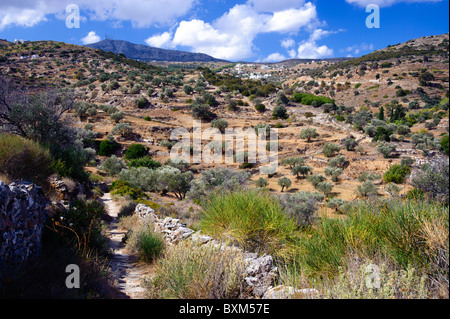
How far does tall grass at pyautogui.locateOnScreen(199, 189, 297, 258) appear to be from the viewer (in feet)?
14.3

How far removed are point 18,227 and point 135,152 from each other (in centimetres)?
2203

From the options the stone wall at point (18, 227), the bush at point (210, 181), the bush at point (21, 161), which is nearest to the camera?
the stone wall at point (18, 227)

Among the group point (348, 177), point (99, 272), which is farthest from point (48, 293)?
point (348, 177)

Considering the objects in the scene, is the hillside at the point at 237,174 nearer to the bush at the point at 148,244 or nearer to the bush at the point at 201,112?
the bush at the point at 148,244

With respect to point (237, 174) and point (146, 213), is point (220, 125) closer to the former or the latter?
point (237, 174)

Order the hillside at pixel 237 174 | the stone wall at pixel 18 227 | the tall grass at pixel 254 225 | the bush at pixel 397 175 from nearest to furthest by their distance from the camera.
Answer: the hillside at pixel 237 174
the stone wall at pixel 18 227
the tall grass at pixel 254 225
the bush at pixel 397 175

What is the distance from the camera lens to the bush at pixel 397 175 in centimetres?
1739

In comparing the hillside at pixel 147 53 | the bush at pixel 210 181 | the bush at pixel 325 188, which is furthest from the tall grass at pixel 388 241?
the hillside at pixel 147 53

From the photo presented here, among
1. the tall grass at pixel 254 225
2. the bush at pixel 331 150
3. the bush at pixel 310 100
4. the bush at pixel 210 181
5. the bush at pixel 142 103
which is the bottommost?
the bush at pixel 210 181

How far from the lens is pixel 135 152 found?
24.9 metres

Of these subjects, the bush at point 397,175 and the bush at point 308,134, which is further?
the bush at point 308,134

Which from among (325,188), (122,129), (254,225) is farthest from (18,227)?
(122,129)

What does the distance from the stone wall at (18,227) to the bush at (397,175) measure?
20.1 m
